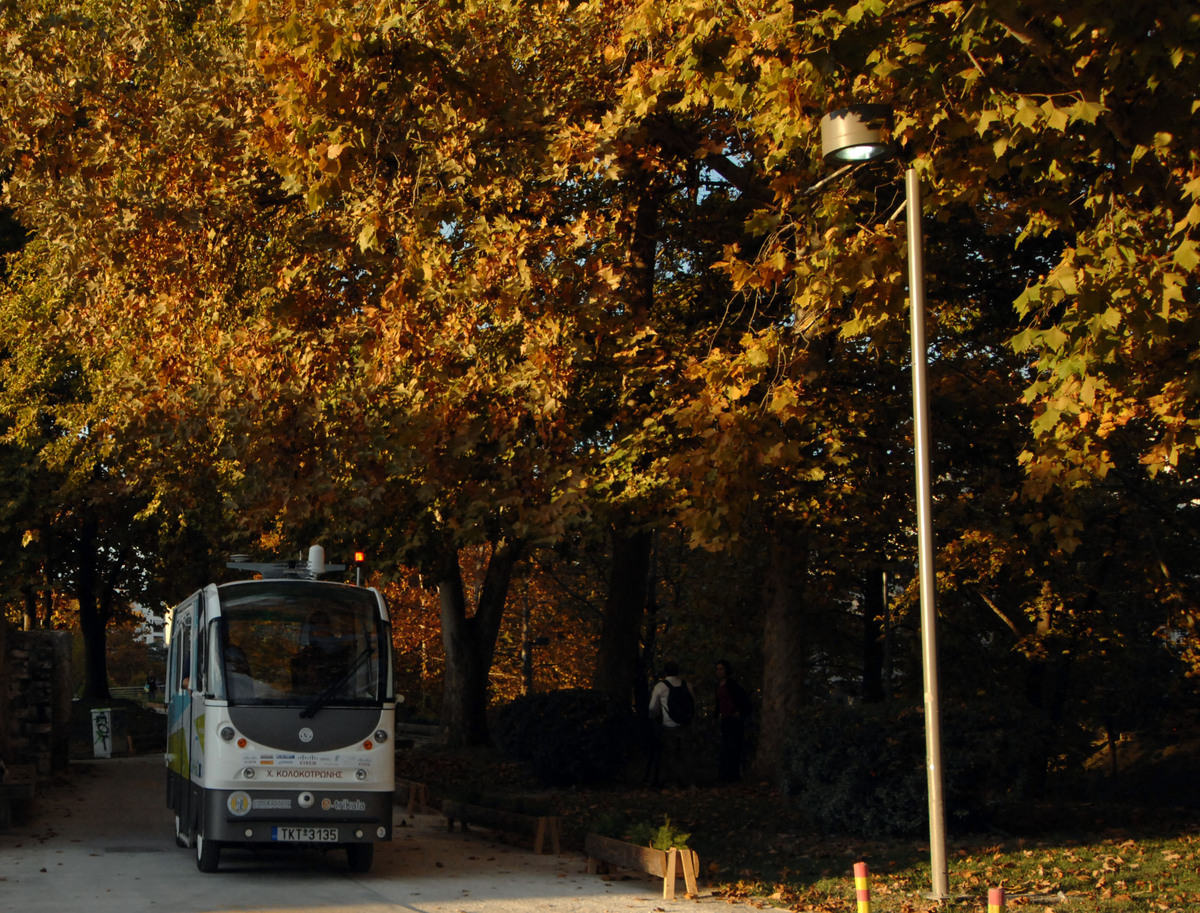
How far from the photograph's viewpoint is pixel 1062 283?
10047 mm

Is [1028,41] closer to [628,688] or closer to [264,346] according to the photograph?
[264,346]

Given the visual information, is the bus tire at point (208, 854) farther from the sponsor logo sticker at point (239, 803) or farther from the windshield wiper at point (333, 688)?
the windshield wiper at point (333, 688)

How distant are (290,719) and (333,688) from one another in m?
0.48

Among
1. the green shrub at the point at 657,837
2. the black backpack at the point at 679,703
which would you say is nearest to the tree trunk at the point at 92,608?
the black backpack at the point at 679,703

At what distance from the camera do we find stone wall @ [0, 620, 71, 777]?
2083cm

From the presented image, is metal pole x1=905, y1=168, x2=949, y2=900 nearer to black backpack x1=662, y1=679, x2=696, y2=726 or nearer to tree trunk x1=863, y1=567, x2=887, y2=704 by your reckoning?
black backpack x1=662, y1=679, x2=696, y2=726

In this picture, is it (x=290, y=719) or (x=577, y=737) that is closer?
(x=290, y=719)

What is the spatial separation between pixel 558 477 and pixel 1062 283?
602cm

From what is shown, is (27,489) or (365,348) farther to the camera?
(27,489)

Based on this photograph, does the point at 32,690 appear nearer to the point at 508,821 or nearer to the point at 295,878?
the point at 508,821

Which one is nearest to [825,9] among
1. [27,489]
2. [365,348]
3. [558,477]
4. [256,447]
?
[558,477]

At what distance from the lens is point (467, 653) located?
91.8 feet

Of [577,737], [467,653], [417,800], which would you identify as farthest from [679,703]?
[467,653]

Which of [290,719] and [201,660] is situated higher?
[201,660]
